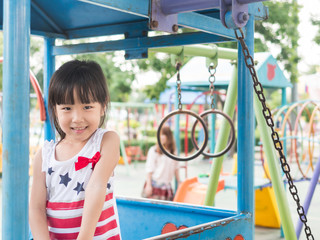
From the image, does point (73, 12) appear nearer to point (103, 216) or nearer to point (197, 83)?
point (103, 216)

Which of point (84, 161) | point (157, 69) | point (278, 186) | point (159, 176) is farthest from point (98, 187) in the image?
point (157, 69)

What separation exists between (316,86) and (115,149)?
11.9 metres

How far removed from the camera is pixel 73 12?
207cm

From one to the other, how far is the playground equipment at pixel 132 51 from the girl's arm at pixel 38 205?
24 cm

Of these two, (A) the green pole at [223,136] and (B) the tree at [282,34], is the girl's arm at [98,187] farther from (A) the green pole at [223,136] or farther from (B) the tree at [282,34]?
(B) the tree at [282,34]

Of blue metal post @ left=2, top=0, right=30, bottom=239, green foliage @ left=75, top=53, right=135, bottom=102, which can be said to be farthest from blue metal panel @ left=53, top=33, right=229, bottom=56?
green foliage @ left=75, top=53, right=135, bottom=102

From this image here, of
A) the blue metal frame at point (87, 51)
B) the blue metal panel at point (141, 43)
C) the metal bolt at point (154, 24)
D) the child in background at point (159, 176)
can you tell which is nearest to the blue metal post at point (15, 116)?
the blue metal frame at point (87, 51)

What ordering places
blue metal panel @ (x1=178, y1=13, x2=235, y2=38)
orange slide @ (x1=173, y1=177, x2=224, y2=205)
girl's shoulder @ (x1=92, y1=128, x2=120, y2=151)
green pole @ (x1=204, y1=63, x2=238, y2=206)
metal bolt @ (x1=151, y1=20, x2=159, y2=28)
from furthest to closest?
orange slide @ (x1=173, y1=177, x2=224, y2=205) → green pole @ (x1=204, y1=63, x2=238, y2=206) → blue metal panel @ (x1=178, y1=13, x2=235, y2=38) → metal bolt @ (x1=151, y1=20, x2=159, y2=28) → girl's shoulder @ (x1=92, y1=128, x2=120, y2=151)

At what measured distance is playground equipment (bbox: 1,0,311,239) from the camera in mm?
1064

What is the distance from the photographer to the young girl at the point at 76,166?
1.33m

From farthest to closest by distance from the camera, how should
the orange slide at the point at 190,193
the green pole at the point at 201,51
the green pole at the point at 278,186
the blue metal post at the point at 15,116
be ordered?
1. the orange slide at the point at 190,193
2. the green pole at the point at 201,51
3. the green pole at the point at 278,186
4. the blue metal post at the point at 15,116

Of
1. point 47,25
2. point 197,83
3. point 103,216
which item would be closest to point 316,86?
point 197,83

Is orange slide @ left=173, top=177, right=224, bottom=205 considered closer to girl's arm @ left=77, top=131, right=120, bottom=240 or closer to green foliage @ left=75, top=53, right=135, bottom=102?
girl's arm @ left=77, top=131, right=120, bottom=240

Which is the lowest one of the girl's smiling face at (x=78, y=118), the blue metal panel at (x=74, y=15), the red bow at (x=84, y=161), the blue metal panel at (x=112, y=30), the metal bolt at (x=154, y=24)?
the red bow at (x=84, y=161)
